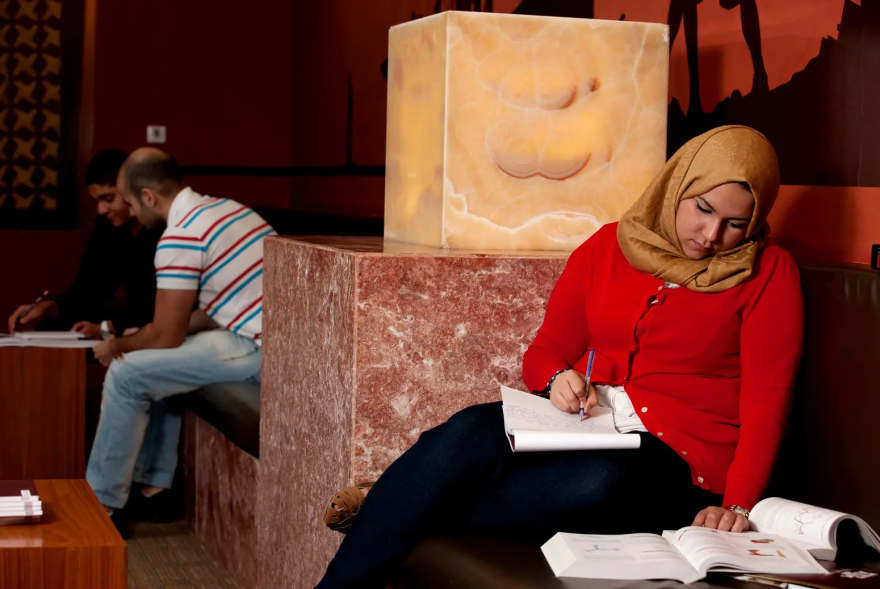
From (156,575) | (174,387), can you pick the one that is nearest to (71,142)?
(174,387)

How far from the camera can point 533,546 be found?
65.6 inches

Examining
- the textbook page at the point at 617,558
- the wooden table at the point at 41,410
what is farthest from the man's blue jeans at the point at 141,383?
the textbook page at the point at 617,558

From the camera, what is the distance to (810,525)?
1.56 meters

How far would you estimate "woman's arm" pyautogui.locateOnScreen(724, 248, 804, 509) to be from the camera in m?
1.69

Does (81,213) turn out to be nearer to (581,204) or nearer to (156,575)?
(156,575)

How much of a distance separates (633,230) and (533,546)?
0.60 metres

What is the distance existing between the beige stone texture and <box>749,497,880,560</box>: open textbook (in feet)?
2.92

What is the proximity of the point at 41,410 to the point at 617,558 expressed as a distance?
240cm

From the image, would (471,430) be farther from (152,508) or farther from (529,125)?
(152,508)

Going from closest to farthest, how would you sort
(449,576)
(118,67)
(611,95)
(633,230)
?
(449,576) → (633,230) → (611,95) → (118,67)

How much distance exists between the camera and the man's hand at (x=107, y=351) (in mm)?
3350

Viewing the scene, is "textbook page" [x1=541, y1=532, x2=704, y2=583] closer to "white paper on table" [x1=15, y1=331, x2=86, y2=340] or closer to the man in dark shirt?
"white paper on table" [x1=15, y1=331, x2=86, y2=340]

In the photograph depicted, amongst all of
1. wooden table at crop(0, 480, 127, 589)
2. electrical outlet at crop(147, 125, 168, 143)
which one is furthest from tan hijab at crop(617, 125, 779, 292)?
electrical outlet at crop(147, 125, 168, 143)

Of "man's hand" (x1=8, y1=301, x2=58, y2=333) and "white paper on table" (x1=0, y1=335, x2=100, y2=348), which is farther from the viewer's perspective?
"man's hand" (x1=8, y1=301, x2=58, y2=333)
